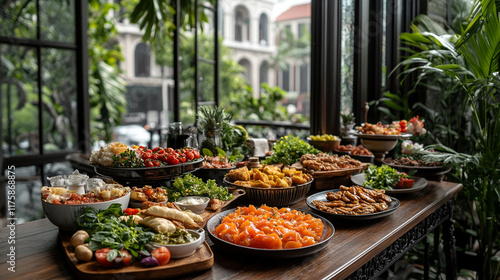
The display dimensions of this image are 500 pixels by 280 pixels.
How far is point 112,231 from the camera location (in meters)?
1.32

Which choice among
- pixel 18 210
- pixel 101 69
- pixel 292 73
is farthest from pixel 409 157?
pixel 292 73

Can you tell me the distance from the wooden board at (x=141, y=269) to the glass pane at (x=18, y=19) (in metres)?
2.73

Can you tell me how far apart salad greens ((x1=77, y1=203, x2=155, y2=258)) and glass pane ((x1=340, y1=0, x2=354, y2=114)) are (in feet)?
9.32

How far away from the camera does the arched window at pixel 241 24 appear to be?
38812mm

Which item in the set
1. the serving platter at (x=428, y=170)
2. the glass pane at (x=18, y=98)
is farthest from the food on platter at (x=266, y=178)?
the glass pane at (x=18, y=98)

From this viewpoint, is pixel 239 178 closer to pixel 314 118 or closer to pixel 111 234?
pixel 111 234

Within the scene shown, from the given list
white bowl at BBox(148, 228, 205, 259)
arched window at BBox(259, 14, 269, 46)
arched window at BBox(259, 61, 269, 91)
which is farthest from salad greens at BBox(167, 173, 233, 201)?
arched window at BBox(259, 14, 269, 46)

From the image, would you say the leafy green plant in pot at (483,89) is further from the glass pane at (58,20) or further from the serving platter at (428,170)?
the glass pane at (58,20)

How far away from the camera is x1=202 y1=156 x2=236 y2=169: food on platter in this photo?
2292 millimetres

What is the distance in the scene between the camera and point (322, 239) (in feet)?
4.99

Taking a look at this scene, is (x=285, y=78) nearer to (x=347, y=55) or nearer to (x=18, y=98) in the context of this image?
(x=347, y=55)

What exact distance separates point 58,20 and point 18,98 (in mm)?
870

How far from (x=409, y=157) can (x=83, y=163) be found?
2.46 m

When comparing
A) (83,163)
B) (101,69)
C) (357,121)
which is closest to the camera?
(83,163)
